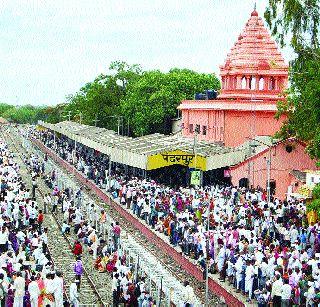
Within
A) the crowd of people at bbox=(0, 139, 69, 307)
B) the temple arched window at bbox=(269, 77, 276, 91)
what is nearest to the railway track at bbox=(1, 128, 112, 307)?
the crowd of people at bbox=(0, 139, 69, 307)

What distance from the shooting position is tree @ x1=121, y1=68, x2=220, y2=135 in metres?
56.8

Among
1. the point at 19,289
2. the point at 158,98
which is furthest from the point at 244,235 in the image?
the point at 158,98

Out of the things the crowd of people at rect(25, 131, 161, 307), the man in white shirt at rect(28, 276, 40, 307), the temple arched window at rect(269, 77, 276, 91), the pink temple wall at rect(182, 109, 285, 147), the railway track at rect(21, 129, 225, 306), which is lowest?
the railway track at rect(21, 129, 225, 306)

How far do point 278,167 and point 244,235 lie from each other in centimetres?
1457

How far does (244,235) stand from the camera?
19562mm

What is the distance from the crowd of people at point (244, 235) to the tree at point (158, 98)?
23786 mm

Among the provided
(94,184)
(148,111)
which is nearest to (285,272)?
(94,184)

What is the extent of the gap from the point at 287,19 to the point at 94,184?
55.9 feet

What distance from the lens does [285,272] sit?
16.1 metres

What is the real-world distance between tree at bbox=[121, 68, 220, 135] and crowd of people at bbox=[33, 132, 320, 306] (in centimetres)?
2379

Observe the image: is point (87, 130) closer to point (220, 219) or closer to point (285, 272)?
point (220, 219)

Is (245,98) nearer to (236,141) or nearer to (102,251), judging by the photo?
(236,141)

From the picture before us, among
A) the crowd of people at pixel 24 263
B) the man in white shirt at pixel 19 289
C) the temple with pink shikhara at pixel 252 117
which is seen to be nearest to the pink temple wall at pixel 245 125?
the temple with pink shikhara at pixel 252 117

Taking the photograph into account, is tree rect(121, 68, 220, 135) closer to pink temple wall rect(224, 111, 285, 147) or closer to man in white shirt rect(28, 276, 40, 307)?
pink temple wall rect(224, 111, 285, 147)
